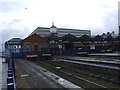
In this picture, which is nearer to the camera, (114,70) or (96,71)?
(114,70)

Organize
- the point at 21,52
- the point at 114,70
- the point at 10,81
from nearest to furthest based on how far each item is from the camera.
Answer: the point at 10,81, the point at 114,70, the point at 21,52

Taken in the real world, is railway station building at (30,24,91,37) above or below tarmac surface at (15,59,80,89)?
above

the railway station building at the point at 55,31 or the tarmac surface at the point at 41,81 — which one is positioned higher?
the railway station building at the point at 55,31

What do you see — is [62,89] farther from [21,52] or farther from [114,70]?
[21,52]

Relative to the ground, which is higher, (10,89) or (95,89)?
(10,89)

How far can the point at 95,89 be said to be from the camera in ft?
22.2

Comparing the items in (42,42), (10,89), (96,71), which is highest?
(42,42)

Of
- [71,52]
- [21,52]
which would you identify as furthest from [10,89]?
[71,52]

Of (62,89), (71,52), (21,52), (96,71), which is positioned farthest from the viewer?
(71,52)

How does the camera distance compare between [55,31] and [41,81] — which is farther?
[55,31]

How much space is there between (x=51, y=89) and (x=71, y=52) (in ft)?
83.7

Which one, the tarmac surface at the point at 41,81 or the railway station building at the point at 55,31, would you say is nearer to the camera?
the tarmac surface at the point at 41,81

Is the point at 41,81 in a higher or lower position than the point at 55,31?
lower

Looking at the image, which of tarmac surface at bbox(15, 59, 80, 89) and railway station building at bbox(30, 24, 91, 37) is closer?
tarmac surface at bbox(15, 59, 80, 89)
